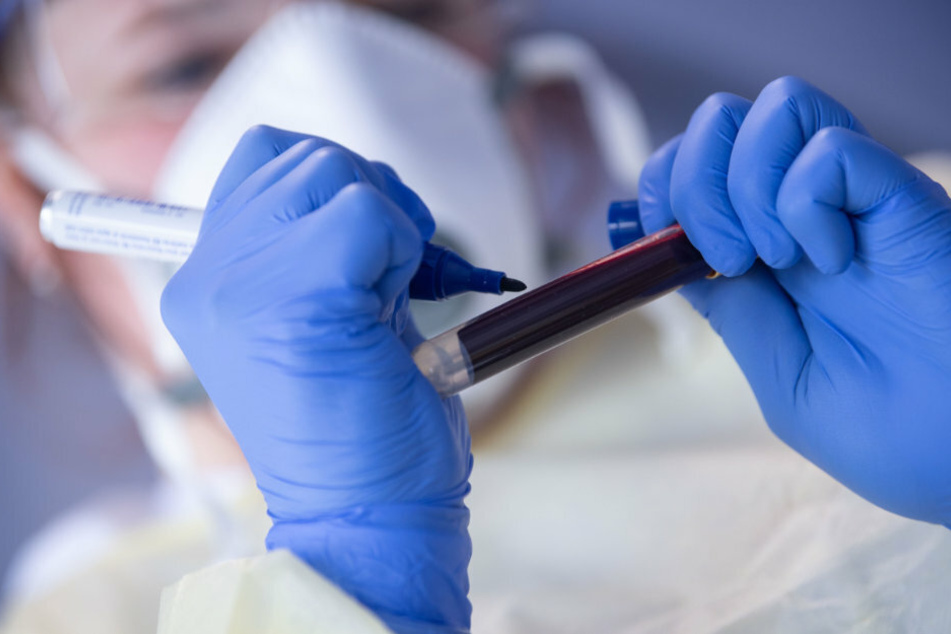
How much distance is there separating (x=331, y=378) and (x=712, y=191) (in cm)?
31

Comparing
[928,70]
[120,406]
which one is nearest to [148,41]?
[120,406]

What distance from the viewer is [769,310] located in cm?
64

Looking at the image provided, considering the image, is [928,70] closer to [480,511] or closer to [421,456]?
[480,511]

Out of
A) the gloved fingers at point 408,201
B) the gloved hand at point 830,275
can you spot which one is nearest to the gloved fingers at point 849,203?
the gloved hand at point 830,275

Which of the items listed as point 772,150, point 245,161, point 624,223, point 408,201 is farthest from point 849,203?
point 245,161

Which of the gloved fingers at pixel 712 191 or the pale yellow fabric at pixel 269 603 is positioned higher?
the gloved fingers at pixel 712 191

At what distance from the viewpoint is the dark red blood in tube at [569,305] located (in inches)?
20.7

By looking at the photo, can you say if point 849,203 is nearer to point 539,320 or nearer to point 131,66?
point 539,320

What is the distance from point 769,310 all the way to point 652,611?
291 mm

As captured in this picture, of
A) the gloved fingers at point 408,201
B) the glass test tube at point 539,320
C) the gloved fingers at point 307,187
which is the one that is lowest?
the glass test tube at point 539,320

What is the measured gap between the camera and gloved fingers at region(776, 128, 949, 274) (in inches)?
20.5

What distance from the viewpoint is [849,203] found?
0.54 metres

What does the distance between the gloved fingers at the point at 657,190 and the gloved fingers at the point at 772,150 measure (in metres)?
0.08

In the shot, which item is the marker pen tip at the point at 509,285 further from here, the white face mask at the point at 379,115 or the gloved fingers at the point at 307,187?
the white face mask at the point at 379,115
